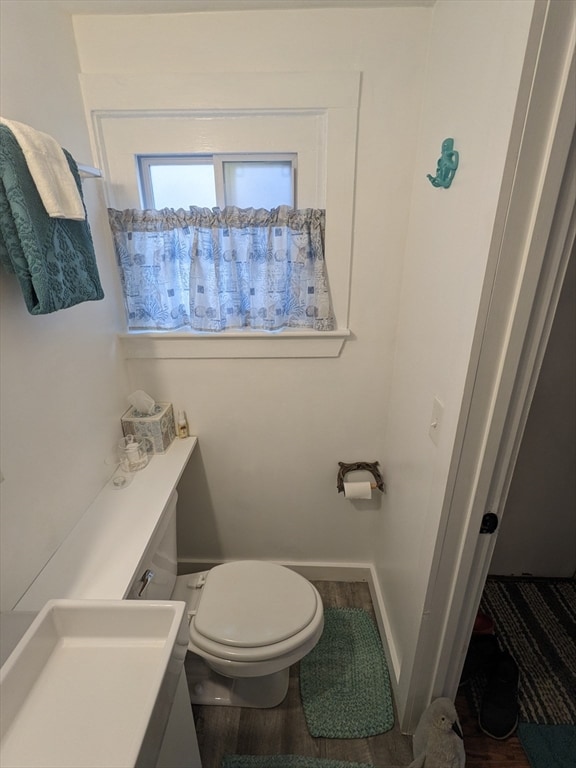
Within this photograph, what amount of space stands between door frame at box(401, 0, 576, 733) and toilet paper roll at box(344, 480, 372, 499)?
56 cm

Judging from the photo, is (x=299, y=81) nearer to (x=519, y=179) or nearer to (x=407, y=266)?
(x=407, y=266)

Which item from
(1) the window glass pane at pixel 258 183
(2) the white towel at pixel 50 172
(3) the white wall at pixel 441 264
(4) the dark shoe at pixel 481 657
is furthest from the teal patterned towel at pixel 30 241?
(4) the dark shoe at pixel 481 657

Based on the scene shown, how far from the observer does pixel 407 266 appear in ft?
4.36

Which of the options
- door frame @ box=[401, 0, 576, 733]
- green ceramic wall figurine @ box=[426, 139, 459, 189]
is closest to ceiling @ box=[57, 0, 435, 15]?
green ceramic wall figurine @ box=[426, 139, 459, 189]

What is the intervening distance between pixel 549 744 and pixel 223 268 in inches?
80.1

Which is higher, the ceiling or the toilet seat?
the ceiling

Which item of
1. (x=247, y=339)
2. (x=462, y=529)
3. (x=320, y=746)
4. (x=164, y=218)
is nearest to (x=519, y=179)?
(x=462, y=529)

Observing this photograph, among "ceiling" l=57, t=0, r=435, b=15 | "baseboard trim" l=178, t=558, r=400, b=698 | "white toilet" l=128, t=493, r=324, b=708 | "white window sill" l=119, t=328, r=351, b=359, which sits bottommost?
"baseboard trim" l=178, t=558, r=400, b=698

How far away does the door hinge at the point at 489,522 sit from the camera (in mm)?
968

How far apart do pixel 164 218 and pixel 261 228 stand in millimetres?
351

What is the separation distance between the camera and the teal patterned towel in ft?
2.58

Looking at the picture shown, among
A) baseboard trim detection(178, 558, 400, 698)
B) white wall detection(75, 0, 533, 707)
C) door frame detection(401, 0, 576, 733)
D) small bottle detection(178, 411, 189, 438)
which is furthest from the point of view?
baseboard trim detection(178, 558, 400, 698)

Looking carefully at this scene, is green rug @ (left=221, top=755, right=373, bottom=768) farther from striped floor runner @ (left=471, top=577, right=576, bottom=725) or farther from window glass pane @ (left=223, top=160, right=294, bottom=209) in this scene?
window glass pane @ (left=223, top=160, right=294, bottom=209)

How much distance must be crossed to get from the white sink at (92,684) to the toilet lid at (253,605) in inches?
15.3
